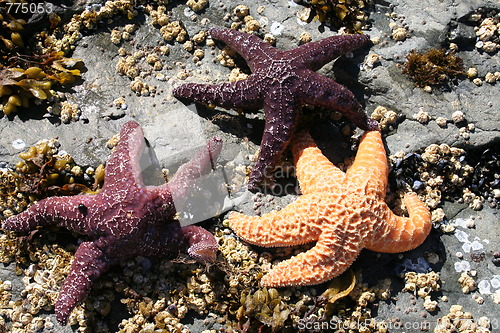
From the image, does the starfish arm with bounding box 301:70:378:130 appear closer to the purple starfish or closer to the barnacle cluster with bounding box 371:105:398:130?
the barnacle cluster with bounding box 371:105:398:130

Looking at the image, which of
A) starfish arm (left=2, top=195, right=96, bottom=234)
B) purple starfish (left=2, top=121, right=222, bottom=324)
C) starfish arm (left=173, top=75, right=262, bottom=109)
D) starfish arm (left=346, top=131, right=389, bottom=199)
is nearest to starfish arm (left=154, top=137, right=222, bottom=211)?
purple starfish (left=2, top=121, right=222, bottom=324)

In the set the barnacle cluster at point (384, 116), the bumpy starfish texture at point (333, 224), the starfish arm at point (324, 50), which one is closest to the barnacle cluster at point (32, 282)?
the bumpy starfish texture at point (333, 224)

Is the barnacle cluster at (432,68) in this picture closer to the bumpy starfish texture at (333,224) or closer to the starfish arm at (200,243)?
the bumpy starfish texture at (333,224)

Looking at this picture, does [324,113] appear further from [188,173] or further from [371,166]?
[188,173]

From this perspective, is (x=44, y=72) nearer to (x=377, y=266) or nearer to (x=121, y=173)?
(x=121, y=173)

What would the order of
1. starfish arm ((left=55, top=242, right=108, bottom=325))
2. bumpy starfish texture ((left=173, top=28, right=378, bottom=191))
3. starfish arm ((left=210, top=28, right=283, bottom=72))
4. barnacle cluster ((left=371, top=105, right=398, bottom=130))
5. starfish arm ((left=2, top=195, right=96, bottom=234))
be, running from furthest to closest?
barnacle cluster ((left=371, top=105, right=398, bottom=130)), starfish arm ((left=210, top=28, right=283, bottom=72)), bumpy starfish texture ((left=173, top=28, right=378, bottom=191)), starfish arm ((left=2, top=195, right=96, bottom=234)), starfish arm ((left=55, top=242, right=108, bottom=325))
